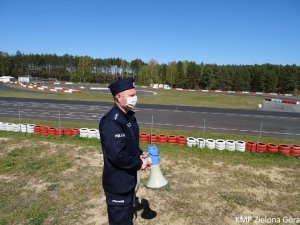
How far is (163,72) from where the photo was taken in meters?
102

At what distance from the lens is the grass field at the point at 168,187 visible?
286 inches

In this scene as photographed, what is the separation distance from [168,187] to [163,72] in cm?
9442

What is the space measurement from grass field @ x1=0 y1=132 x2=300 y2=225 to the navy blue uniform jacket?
3278 mm

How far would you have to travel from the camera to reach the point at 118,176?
399cm

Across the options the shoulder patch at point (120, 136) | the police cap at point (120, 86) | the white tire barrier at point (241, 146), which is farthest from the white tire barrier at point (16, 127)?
the shoulder patch at point (120, 136)

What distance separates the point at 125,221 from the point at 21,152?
419 inches

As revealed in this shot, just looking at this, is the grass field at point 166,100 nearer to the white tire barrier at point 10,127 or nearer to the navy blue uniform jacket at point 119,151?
the white tire barrier at point 10,127

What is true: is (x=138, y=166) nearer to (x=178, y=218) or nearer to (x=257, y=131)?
(x=178, y=218)

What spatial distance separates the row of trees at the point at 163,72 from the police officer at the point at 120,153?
67.6 metres

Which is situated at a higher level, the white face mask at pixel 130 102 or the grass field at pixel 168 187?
the white face mask at pixel 130 102

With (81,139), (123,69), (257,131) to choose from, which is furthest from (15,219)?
(123,69)

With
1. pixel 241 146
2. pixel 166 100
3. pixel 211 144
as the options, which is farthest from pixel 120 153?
pixel 166 100

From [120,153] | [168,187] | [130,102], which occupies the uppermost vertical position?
[130,102]

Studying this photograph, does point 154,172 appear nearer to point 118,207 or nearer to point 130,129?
point 118,207
